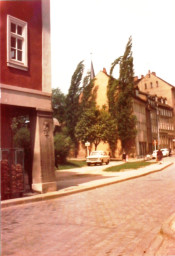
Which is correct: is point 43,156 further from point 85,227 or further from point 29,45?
point 85,227

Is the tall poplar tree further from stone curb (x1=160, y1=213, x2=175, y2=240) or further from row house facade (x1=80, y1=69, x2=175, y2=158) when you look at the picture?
stone curb (x1=160, y1=213, x2=175, y2=240)

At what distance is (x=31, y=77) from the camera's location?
12289mm

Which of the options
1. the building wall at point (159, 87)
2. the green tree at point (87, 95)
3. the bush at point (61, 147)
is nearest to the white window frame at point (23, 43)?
the bush at point (61, 147)

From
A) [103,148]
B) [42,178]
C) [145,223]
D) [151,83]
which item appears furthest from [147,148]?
[145,223]

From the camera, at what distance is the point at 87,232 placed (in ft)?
19.6

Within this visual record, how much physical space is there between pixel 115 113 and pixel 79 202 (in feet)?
135

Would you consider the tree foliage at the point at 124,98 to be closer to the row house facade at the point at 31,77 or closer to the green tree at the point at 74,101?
the green tree at the point at 74,101

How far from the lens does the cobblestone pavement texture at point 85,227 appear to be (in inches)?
192

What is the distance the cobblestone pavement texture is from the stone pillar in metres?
1.79

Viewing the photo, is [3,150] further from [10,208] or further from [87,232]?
[87,232]

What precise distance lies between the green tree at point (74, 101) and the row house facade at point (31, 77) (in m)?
40.3

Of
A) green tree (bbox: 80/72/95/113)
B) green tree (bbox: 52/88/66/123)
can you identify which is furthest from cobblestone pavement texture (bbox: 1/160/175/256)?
green tree (bbox: 52/88/66/123)

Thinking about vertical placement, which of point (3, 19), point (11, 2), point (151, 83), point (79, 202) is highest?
point (151, 83)

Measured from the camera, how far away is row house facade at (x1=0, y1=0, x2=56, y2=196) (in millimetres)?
11320
